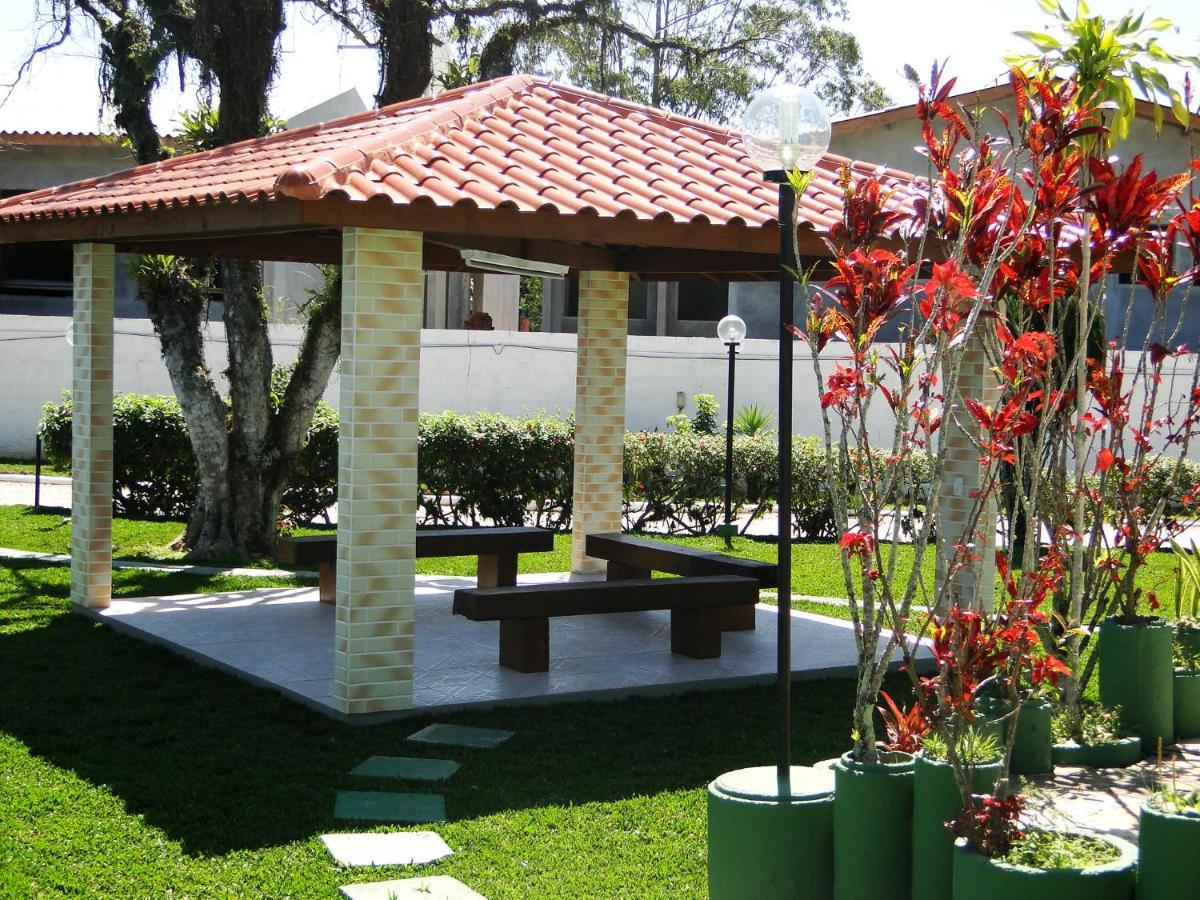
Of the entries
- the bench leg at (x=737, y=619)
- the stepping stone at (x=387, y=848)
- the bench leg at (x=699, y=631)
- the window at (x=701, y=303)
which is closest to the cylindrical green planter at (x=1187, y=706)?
the bench leg at (x=699, y=631)

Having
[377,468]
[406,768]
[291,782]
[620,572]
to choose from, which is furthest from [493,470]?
[291,782]

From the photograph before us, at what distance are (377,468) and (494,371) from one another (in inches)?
564

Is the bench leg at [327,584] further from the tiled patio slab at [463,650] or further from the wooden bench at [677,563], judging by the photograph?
the wooden bench at [677,563]

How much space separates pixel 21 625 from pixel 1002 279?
7385 mm

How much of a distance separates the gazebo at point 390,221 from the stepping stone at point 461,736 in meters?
0.40

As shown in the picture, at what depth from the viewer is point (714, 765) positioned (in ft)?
22.1

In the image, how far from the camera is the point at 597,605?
830 centimetres

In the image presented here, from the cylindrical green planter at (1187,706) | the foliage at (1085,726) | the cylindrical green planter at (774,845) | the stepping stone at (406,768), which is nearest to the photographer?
the cylindrical green planter at (774,845)

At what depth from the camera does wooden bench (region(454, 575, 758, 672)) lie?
805cm

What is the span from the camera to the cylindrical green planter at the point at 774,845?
4363 millimetres

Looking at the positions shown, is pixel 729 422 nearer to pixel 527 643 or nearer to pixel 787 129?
pixel 527 643

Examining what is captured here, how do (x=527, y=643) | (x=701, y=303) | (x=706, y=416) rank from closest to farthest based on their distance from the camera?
(x=527, y=643) < (x=706, y=416) < (x=701, y=303)

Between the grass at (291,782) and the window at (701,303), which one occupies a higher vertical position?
the window at (701,303)

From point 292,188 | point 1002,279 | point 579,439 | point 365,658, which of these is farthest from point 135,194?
point 1002,279
